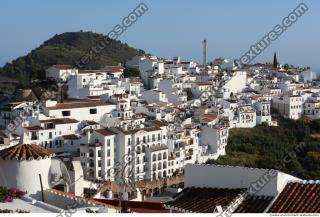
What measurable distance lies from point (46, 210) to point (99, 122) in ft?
76.6

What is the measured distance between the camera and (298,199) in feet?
20.5

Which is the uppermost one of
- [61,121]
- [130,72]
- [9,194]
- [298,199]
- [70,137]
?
[130,72]

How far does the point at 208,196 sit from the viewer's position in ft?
22.8

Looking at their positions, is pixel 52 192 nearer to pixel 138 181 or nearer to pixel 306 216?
pixel 306 216

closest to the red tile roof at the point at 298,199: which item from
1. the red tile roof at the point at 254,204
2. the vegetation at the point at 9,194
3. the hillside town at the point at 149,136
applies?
the hillside town at the point at 149,136

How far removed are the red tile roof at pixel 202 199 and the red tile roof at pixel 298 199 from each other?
53 cm

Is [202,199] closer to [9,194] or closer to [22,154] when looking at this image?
[9,194]

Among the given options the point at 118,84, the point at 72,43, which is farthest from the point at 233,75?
the point at 72,43

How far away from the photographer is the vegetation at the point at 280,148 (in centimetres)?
3095

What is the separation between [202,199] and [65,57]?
55207 millimetres

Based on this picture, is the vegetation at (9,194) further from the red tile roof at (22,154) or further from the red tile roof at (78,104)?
the red tile roof at (78,104)

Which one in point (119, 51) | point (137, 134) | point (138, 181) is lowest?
point (138, 181)

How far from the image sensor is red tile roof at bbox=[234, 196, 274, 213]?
6371mm

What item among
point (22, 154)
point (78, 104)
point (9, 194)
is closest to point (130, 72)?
point (78, 104)
